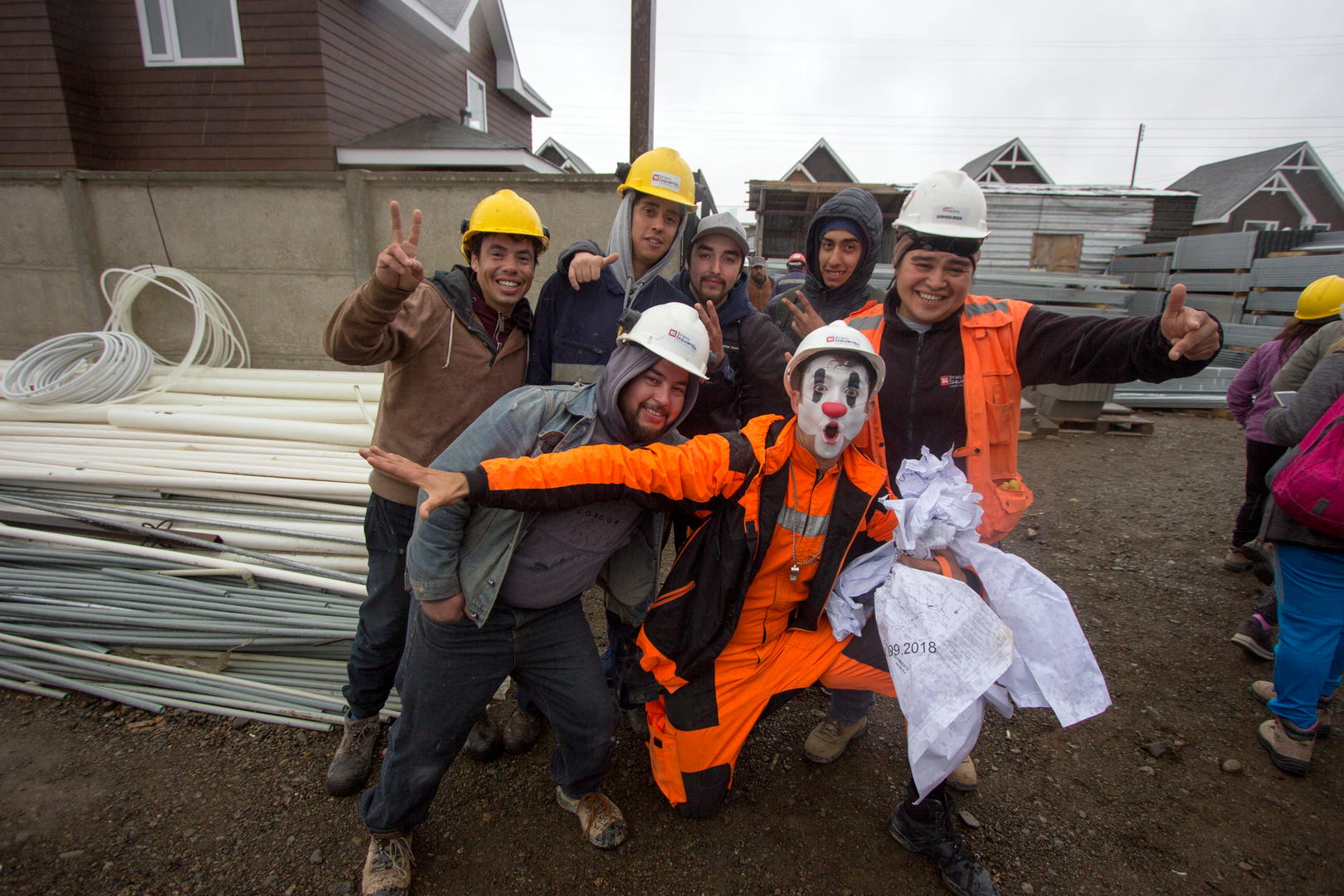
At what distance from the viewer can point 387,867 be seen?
199 centimetres

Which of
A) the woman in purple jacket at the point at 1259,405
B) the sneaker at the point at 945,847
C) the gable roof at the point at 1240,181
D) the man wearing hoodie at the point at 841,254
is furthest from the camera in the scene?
the gable roof at the point at 1240,181

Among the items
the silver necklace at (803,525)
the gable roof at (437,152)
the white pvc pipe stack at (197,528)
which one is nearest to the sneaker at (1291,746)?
the silver necklace at (803,525)

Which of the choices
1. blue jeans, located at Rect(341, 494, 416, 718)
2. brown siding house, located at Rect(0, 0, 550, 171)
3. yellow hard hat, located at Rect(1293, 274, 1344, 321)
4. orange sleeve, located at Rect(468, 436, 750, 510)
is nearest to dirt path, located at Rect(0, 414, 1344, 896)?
blue jeans, located at Rect(341, 494, 416, 718)

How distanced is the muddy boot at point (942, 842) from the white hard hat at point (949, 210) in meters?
1.92

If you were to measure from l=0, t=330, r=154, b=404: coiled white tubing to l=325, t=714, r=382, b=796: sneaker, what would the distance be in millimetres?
3753

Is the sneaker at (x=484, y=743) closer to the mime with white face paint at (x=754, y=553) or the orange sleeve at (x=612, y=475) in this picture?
the mime with white face paint at (x=754, y=553)

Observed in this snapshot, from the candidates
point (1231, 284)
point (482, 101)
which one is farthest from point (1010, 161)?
point (482, 101)

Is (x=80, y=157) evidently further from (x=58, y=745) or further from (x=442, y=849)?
(x=442, y=849)

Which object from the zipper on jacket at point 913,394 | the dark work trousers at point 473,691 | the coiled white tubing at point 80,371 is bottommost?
the dark work trousers at point 473,691

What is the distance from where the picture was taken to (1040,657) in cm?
188

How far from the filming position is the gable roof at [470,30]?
1069 centimetres

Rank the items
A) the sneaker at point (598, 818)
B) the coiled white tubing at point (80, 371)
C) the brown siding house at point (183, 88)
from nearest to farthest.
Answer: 1. the sneaker at point (598, 818)
2. the coiled white tubing at point (80, 371)
3. the brown siding house at point (183, 88)

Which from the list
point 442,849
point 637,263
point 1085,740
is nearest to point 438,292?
point 637,263

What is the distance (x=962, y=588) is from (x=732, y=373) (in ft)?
3.97
